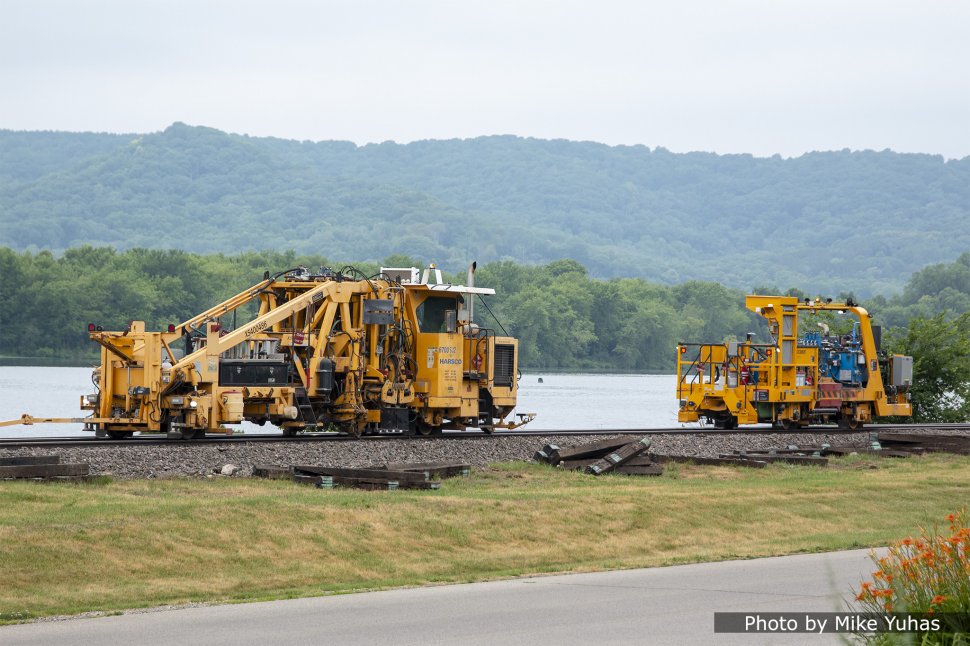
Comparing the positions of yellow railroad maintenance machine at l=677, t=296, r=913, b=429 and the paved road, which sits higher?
yellow railroad maintenance machine at l=677, t=296, r=913, b=429

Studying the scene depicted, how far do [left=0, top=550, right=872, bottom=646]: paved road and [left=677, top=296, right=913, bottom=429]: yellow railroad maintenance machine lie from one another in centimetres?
2274

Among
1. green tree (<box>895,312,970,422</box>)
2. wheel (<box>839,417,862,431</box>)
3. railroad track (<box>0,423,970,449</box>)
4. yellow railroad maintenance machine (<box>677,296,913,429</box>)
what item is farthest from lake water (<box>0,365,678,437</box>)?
railroad track (<box>0,423,970,449</box>)

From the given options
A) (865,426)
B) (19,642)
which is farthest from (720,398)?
(19,642)

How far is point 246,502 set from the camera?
59.8ft

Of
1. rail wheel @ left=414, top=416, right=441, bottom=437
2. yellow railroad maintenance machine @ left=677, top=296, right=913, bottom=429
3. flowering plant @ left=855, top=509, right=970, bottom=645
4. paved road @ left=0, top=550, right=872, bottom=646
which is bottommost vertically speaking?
paved road @ left=0, top=550, right=872, bottom=646

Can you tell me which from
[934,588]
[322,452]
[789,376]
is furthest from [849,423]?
[934,588]

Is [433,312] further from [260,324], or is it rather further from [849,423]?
[849,423]

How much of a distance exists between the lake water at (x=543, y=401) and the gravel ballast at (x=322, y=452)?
2050cm

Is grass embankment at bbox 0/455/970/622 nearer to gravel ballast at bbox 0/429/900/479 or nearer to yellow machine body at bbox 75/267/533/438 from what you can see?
gravel ballast at bbox 0/429/900/479

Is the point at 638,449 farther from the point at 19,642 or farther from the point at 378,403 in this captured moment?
the point at 19,642

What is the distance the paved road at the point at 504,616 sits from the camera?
1184 cm

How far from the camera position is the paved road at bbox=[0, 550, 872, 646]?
11844mm

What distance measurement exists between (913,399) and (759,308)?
13.3m

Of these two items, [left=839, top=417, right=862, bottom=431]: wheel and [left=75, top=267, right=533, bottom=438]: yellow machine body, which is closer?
[left=75, top=267, right=533, bottom=438]: yellow machine body
